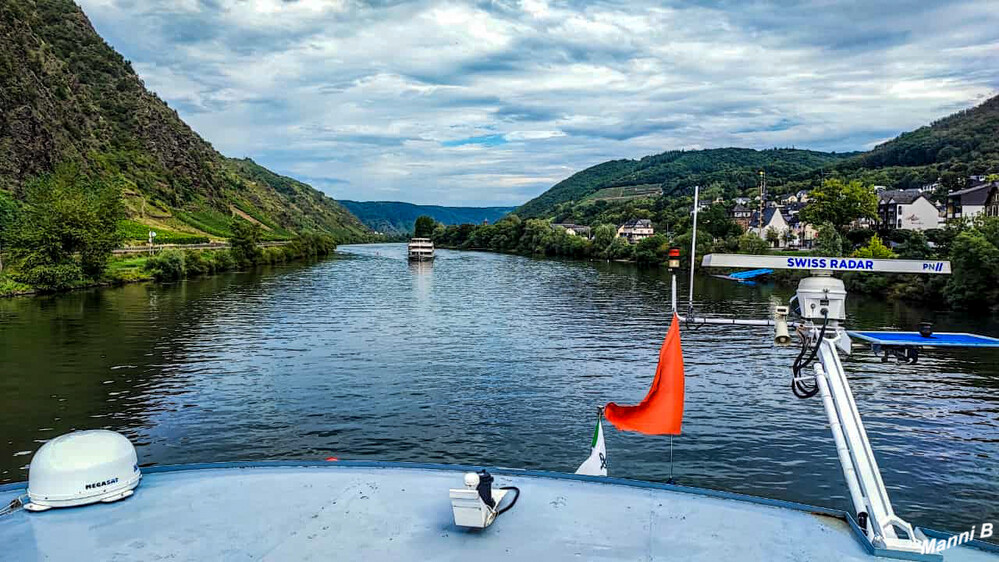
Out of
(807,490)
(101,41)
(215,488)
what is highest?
(101,41)

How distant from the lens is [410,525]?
946 centimetres

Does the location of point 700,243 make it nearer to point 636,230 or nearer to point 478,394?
point 636,230

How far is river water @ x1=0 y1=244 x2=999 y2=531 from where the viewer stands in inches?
761

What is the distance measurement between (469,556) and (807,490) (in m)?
12.0

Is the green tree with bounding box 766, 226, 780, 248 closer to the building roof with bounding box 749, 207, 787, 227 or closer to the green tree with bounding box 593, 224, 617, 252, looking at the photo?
the building roof with bounding box 749, 207, 787, 227

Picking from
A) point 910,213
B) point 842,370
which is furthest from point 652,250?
point 842,370

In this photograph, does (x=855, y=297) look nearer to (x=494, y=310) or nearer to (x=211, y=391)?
(x=494, y=310)

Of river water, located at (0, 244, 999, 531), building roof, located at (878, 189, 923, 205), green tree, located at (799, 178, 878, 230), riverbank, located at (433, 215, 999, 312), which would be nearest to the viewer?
river water, located at (0, 244, 999, 531)

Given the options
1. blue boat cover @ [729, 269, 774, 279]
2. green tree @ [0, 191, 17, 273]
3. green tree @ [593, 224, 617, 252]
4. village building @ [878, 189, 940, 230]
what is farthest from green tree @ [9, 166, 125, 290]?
village building @ [878, 189, 940, 230]

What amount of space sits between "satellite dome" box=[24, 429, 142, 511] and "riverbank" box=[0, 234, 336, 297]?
55.1 meters

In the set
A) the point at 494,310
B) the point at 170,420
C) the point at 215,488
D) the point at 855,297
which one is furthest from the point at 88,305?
the point at 855,297

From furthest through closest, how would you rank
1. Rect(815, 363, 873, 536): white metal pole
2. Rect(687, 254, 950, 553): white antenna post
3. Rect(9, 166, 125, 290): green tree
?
Rect(9, 166, 125, 290): green tree
Rect(815, 363, 873, 536): white metal pole
Rect(687, 254, 950, 553): white antenna post

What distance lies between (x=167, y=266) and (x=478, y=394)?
194ft

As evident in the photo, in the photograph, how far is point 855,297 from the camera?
61781mm
